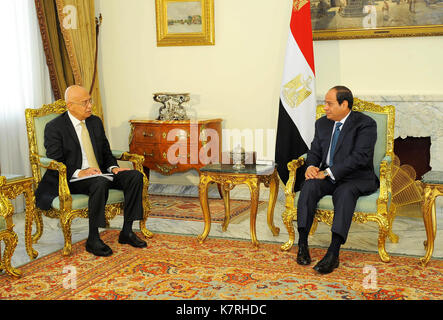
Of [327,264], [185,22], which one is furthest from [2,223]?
[185,22]

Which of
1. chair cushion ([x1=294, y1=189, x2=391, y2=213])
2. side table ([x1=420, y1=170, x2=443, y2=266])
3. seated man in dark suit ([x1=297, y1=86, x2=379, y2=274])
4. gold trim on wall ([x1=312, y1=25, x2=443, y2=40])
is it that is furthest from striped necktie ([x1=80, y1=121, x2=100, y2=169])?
gold trim on wall ([x1=312, y1=25, x2=443, y2=40])

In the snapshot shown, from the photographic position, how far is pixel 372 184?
3896mm

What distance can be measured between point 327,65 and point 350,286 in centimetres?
322

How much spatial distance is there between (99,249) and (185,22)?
139 inches

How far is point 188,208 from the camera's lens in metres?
5.66

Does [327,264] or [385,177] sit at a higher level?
[385,177]

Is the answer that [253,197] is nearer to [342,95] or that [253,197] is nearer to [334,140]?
[334,140]

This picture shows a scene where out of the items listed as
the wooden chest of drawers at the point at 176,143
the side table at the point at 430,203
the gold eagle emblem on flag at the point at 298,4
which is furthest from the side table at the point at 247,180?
the gold eagle emblem on flag at the point at 298,4

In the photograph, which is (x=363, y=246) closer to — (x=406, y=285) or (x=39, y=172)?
(x=406, y=285)

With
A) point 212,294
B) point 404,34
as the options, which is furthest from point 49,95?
point 404,34

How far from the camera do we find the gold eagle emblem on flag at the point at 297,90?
17.5ft

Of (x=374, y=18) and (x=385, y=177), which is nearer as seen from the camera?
(x=385, y=177)

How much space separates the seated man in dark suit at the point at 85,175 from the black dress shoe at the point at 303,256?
52.5 inches

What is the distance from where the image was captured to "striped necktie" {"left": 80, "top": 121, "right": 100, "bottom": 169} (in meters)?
4.38
